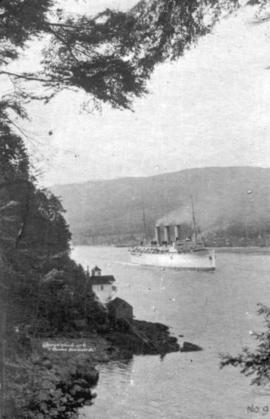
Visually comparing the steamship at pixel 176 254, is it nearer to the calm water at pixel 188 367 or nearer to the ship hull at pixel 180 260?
the ship hull at pixel 180 260

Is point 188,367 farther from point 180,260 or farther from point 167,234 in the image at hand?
point 167,234

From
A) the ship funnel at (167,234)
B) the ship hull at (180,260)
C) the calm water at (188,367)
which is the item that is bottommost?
the calm water at (188,367)

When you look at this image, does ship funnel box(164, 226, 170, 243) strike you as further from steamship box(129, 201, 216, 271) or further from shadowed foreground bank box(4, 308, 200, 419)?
shadowed foreground bank box(4, 308, 200, 419)

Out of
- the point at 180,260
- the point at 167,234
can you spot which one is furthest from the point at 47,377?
the point at 167,234

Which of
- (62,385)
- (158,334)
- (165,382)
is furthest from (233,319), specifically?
(62,385)

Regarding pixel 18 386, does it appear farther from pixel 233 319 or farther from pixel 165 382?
pixel 233 319

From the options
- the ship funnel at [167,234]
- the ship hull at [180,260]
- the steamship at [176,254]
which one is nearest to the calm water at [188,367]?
the ship hull at [180,260]
